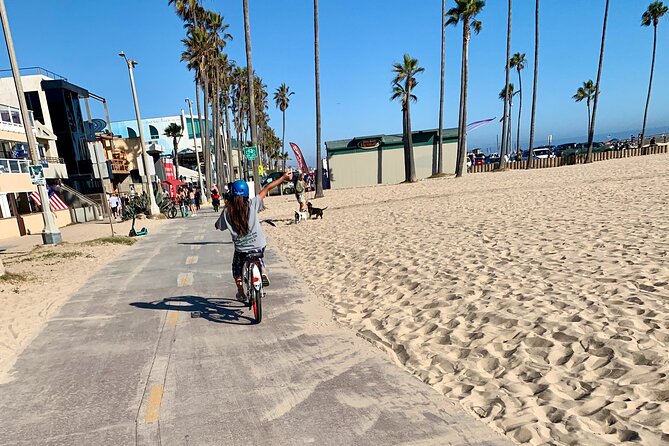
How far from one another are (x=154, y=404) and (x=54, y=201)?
2483 cm

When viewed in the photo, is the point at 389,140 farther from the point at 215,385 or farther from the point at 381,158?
the point at 215,385

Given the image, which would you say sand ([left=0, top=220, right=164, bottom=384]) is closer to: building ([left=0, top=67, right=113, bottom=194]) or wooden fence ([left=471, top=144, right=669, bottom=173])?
building ([left=0, top=67, right=113, bottom=194])

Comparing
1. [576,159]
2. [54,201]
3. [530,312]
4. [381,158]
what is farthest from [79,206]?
[576,159]

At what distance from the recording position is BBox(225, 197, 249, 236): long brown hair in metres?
5.20

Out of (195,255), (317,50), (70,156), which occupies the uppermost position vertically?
(317,50)

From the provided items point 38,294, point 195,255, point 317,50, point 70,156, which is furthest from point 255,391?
point 70,156

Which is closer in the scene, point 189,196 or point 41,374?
point 41,374

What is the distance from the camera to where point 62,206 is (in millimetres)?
23781

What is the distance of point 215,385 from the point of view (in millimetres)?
3756

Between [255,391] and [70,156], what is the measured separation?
34.6 m

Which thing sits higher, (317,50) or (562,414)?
(317,50)

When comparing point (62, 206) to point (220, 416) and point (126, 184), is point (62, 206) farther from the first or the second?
point (220, 416)

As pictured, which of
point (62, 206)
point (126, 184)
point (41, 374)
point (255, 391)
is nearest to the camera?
point (255, 391)

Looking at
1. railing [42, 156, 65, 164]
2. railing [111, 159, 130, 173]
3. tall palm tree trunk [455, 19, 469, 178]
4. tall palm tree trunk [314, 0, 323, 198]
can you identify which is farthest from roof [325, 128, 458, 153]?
railing [42, 156, 65, 164]
